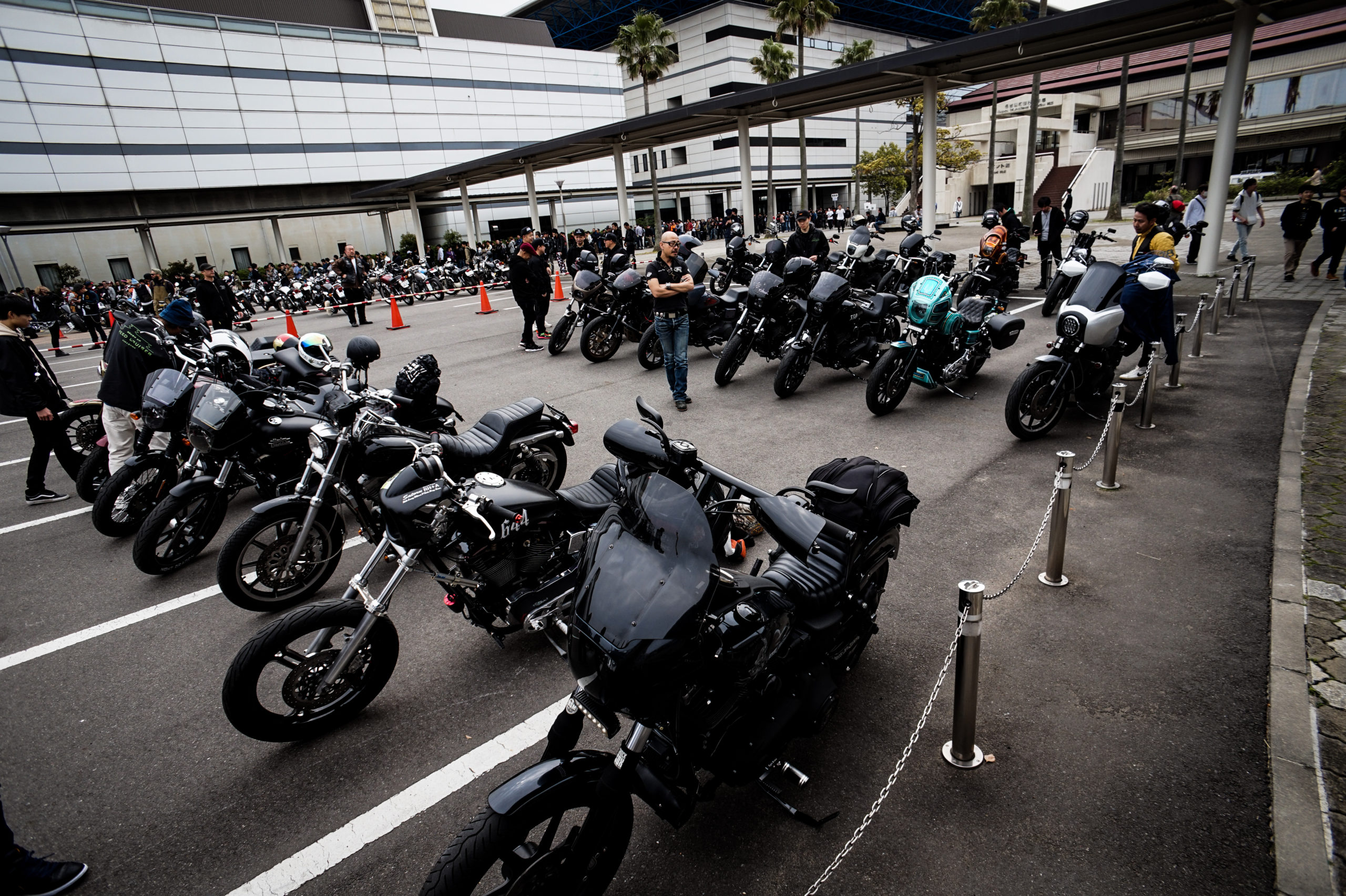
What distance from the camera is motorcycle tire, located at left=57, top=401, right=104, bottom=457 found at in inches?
277

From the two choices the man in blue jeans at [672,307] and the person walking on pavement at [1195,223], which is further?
the person walking on pavement at [1195,223]

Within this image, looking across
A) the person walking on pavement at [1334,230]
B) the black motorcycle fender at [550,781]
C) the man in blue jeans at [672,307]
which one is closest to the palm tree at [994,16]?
the person walking on pavement at [1334,230]

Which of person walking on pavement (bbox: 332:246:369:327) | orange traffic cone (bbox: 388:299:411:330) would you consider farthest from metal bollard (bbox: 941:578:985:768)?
person walking on pavement (bbox: 332:246:369:327)

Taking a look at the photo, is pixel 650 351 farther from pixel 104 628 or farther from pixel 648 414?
pixel 648 414

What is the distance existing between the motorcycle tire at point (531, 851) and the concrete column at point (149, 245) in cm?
4447

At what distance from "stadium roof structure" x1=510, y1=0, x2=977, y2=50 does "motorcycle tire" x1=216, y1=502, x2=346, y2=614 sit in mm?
68718

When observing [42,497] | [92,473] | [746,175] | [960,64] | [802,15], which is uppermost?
[802,15]

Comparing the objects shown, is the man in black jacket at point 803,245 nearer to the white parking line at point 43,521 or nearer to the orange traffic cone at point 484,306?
A: the orange traffic cone at point 484,306

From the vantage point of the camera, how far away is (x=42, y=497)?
6844mm

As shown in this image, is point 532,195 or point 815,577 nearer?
point 815,577

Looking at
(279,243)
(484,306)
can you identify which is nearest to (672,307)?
(484,306)

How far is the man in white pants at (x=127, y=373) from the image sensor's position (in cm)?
590

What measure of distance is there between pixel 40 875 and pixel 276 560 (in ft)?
6.67

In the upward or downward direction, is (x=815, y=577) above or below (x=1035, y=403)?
above
